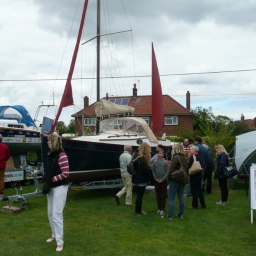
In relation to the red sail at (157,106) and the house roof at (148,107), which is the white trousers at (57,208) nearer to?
the red sail at (157,106)

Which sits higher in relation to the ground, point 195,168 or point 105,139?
point 105,139

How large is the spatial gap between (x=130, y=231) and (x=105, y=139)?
207 inches

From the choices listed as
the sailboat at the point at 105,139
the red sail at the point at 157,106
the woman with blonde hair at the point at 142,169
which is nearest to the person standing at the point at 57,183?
the woman with blonde hair at the point at 142,169

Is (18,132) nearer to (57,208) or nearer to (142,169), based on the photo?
(142,169)

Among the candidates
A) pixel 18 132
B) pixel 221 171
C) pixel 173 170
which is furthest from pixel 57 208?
pixel 18 132

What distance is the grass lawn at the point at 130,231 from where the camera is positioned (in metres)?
6.39

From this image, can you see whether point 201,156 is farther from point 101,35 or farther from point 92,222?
point 101,35

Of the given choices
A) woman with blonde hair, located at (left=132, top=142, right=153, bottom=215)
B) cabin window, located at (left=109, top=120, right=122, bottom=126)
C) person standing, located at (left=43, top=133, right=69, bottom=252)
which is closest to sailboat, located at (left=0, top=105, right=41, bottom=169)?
cabin window, located at (left=109, top=120, right=122, bottom=126)

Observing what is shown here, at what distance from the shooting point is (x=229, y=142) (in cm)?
2331

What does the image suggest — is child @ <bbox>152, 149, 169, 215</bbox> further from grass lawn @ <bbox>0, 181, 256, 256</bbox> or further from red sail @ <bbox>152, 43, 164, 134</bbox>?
red sail @ <bbox>152, 43, 164, 134</bbox>

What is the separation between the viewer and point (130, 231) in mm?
7621

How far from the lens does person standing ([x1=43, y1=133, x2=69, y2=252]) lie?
6.17m

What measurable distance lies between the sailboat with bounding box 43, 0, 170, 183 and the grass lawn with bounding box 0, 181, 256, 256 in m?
1.29

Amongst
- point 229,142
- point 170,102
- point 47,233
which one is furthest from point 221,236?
point 170,102
